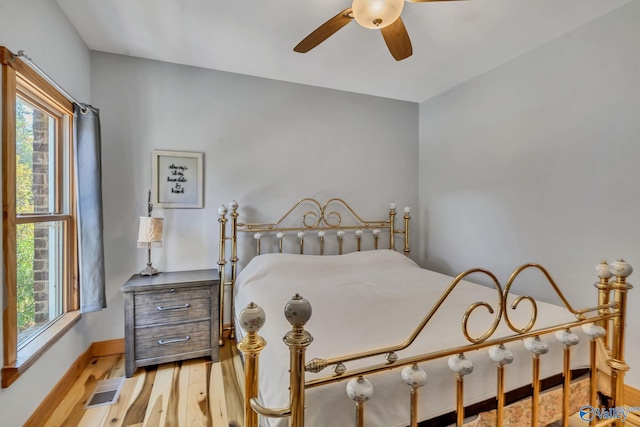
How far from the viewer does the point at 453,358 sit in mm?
1074

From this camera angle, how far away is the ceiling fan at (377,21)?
1.49 m

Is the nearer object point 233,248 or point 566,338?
point 566,338

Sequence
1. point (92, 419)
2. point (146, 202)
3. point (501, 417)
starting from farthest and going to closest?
point (146, 202) < point (92, 419) < point (501, 417)

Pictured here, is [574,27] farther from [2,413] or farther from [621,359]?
[2,413]

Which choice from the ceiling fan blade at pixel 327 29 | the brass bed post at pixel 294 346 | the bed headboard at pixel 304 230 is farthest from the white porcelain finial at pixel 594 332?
the bed headboard at pixel 304 230

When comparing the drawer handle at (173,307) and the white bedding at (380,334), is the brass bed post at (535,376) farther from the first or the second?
the drawer handle at (173,307)

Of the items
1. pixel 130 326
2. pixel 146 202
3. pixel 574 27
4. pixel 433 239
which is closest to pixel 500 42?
pixel 574 27

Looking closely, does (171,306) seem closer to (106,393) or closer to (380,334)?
(106,393)

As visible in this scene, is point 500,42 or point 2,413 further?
point 500,42

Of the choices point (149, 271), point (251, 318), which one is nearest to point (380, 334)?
point (251, 318)

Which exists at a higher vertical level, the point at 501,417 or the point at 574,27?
the point at 574,27

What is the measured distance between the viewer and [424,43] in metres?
2.41

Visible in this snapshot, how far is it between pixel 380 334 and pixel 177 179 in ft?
7.40

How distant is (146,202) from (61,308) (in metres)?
0.98
